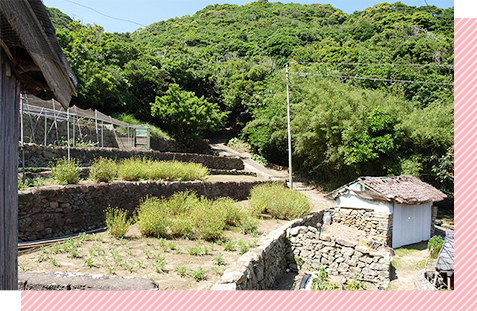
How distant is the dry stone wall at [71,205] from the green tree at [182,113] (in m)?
12.2

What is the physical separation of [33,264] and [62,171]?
9.90ft

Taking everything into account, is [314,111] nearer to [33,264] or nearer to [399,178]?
[399,178]

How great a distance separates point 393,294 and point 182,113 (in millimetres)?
18698

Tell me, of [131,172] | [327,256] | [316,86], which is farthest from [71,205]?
[316,86]

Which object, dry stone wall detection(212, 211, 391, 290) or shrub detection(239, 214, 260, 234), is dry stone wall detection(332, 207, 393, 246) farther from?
shrub detection(239, 214, 260, 234)

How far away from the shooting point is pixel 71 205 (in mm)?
6078

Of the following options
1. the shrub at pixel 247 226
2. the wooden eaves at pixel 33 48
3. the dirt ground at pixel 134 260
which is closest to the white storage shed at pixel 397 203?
the shrub at pixel 247 226

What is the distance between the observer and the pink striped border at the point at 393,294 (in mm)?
2281

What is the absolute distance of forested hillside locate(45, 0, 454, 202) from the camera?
14602 mm

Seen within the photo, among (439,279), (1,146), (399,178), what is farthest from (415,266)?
(1,146)

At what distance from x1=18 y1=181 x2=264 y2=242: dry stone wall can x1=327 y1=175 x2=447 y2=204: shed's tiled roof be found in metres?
7.79

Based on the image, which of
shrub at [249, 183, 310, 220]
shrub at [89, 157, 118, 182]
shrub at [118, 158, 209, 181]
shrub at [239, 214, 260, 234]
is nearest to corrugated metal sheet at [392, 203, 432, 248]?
shrub at [249, 183, 310, 220]

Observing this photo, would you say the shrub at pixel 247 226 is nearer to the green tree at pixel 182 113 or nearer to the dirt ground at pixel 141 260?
the dirt ground at pixel 141 260

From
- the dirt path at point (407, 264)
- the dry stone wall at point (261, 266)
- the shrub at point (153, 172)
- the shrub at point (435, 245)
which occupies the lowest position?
the dirt path at point (407, 264)
